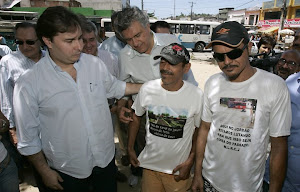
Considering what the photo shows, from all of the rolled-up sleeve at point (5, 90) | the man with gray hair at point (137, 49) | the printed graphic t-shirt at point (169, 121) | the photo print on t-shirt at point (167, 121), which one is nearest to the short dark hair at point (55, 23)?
the man with gray hair at point (137, 49)

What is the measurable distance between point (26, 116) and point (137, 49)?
4.16 ft

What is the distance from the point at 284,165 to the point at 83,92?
165cm

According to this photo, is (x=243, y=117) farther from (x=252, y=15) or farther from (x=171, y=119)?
(x=252, y=15)

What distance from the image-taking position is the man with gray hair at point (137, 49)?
2.18 meters

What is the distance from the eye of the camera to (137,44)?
2227mm

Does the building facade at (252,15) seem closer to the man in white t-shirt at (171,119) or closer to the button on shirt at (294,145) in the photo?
the button on shirt at (294,145)

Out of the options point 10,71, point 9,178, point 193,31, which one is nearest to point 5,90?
point 10,71

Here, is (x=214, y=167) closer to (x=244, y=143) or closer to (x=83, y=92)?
(x=244, y=143)

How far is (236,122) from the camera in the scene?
1556 millimetres

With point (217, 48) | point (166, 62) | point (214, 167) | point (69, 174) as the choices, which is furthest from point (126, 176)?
point (217, 48)

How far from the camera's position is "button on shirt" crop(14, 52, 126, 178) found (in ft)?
5.13

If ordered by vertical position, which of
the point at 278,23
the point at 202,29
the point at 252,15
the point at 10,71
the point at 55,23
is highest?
the point at 252,15

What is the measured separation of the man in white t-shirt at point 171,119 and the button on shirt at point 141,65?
16.5 inches

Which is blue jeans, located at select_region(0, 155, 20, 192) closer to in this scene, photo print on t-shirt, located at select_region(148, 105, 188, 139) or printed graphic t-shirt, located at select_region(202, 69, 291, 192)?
photo print on t-shirt, located at select_region(148, 105, 188, 139)
